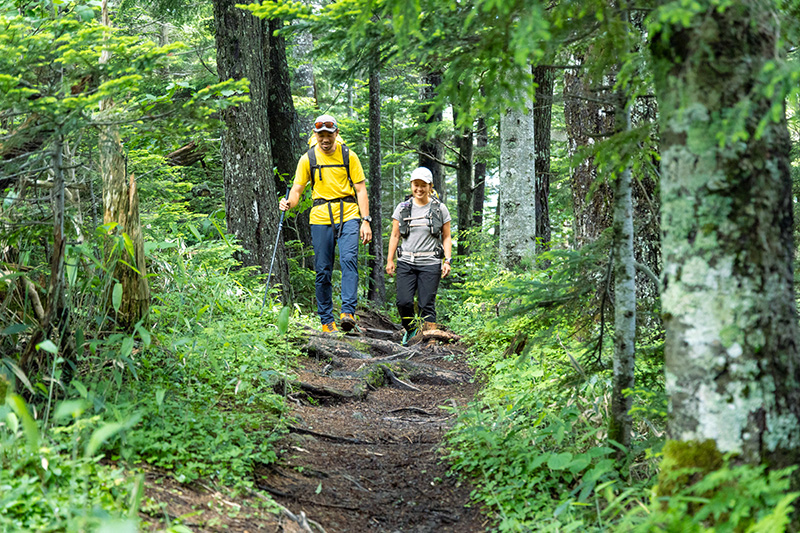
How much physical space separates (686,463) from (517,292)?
1.51 m

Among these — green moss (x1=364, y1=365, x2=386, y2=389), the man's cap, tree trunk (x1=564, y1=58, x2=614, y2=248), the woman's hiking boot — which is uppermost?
the man's cap

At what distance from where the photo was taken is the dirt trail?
11.5ft

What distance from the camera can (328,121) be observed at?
24.3 feet

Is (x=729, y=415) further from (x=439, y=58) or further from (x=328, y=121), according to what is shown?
(x=328, y=121)

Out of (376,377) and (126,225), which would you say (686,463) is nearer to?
(126,225)

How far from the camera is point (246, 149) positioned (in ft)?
26.7

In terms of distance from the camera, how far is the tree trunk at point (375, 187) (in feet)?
48.2

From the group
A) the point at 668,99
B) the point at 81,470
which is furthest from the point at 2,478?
the point at 668,99

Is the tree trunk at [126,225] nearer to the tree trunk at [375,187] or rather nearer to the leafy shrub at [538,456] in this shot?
the leafy shrub at [538,456]

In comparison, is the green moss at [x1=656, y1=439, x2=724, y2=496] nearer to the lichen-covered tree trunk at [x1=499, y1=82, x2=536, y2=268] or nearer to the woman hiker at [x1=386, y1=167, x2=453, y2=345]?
the woman hiker at [x1=386, y1=167, x2=453, y2=345]

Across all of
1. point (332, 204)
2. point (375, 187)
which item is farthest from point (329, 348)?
point (375, 187)

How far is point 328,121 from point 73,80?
4.24 metres

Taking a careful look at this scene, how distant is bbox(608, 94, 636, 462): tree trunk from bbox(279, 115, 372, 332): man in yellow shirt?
15.3ft

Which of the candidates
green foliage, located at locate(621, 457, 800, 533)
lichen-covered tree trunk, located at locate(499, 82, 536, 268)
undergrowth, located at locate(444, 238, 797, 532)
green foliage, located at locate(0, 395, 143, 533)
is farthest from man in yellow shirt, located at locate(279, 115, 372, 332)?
green foliage, located at locate(621, 457, 800, 533)
